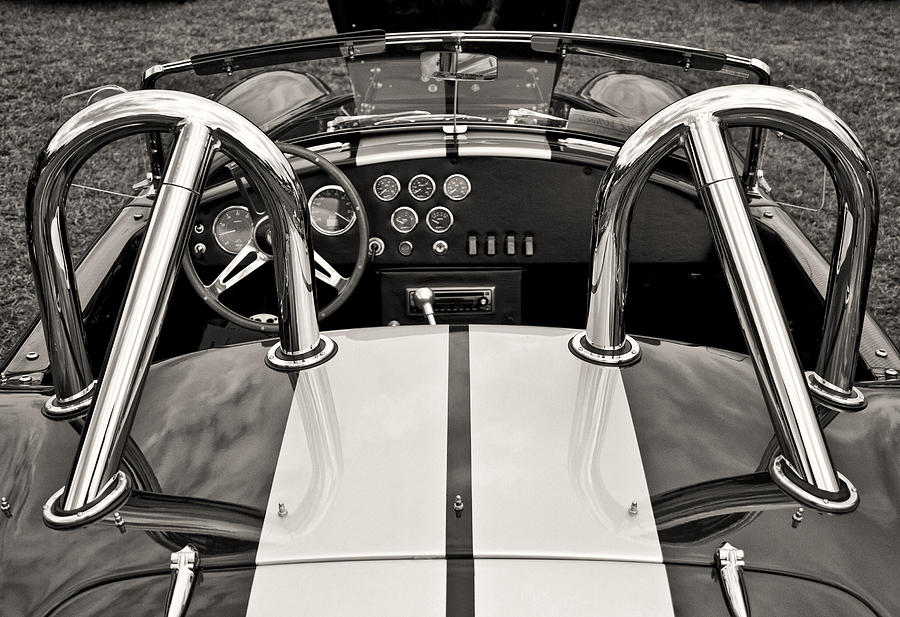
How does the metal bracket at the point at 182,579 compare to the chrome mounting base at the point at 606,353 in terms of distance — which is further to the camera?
the chrome mounting base at the point at 606,353

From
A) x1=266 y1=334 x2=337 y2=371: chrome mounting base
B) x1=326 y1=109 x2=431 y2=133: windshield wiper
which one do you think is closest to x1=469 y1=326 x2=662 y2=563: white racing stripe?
x1=266 y1=334 x2=337 y2=371: chrome mounting base

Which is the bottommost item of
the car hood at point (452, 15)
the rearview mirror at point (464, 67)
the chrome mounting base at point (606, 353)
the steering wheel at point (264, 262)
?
the steering wheel at point (264, 262)

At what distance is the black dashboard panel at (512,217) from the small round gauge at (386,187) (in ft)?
0.04

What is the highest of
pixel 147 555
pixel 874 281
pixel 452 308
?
pixel 147 555

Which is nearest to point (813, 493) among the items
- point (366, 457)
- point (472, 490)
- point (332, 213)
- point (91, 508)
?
point (472, 490)

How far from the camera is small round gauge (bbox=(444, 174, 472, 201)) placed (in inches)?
99.6

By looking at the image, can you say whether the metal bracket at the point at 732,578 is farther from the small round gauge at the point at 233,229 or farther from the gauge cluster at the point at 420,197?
the small round gauge at the point at 233,229

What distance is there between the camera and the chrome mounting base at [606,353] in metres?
1.36

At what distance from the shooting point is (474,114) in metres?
2.71

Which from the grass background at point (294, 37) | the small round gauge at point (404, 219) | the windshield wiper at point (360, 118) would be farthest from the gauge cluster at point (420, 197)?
the grass background at point (294, 37)

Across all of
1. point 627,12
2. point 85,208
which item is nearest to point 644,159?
Answer: point 85,208

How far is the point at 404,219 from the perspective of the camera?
101 inches

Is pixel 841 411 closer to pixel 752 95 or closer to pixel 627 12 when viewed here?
pixel 752 95

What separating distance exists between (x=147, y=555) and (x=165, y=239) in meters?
0.42
